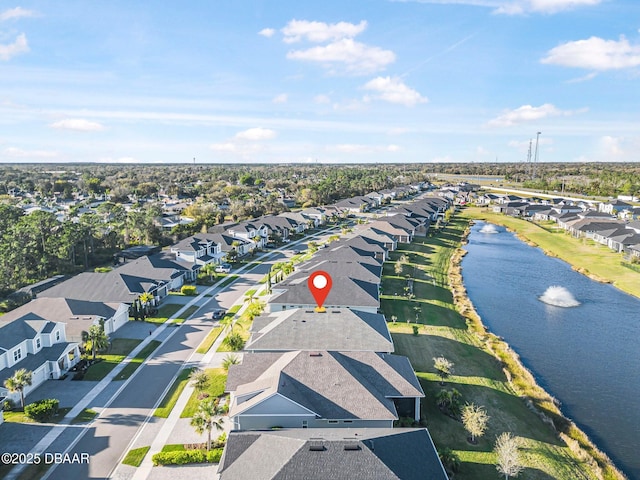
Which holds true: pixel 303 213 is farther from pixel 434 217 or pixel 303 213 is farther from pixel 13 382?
pixel 13 382

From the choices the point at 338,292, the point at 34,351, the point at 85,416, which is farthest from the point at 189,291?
the point at 85,416

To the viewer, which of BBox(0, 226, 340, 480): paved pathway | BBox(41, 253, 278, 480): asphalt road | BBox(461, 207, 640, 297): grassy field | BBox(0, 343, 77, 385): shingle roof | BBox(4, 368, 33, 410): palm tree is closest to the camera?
BBox(0, 226, 340, 480): paved pathway

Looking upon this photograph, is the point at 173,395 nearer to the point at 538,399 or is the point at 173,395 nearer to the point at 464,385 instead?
the point at 464,385

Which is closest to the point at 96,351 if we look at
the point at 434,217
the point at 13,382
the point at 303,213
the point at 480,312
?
the point at 13,382

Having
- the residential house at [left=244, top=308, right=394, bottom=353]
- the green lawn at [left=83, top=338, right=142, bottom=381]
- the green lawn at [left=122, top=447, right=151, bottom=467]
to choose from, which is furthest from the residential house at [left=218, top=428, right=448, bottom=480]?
the green lawn at [left=83, top=338, right=142, bottom=381]

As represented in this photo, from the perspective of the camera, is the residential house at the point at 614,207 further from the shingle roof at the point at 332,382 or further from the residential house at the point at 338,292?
the shingle roof at the point at 332,382

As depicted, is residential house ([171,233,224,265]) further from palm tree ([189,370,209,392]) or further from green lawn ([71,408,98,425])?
green lawn ([71,408,98,425])
